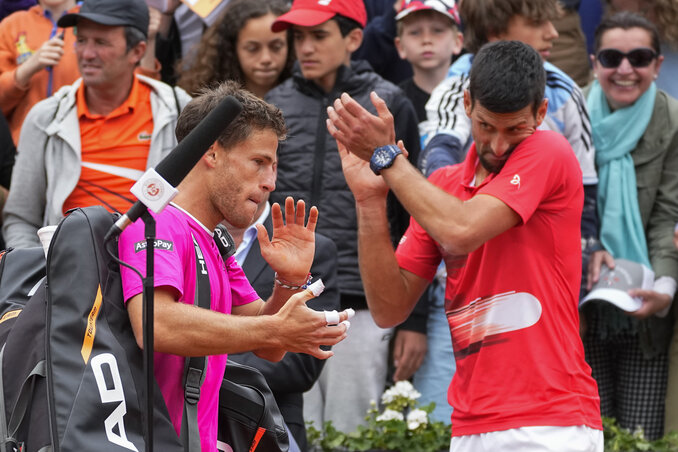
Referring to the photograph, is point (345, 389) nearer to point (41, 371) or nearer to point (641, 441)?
point (641, 441)

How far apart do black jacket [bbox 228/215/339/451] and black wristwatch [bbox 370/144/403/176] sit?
885 millimetres

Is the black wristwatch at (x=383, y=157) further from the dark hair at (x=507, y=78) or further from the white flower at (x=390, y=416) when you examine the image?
the white flower at (x=390, y=416)

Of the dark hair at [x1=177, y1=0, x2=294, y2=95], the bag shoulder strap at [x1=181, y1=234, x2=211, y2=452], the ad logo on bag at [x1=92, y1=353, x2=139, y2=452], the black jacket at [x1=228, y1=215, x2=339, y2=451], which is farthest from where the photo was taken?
the dark hair at [x1=177, y1=0, x2=294, y2=95]

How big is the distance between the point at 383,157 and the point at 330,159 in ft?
6.53

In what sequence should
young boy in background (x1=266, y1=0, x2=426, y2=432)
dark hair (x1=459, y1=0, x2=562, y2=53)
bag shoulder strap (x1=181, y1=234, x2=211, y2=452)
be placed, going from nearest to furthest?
bag shoulder strap (x1=181, y1=234, x2=211, y2=452)
dark hair (x1=459, y1=0, x2=562, y2=53)
young boy in background (x1=266, y1=0, x2=426, y2=432)

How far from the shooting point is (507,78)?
3949 millimetres

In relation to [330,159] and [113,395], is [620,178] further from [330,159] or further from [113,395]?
[113,395]

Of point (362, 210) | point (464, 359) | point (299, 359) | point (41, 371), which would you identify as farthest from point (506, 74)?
point (41, 371)

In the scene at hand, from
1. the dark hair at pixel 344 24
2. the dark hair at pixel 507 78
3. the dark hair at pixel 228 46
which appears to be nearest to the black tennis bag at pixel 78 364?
the dark hair at pixel 507 78

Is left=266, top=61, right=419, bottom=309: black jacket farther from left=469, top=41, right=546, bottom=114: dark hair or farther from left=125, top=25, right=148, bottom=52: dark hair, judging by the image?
left=469, top=41, right=546, bottom=114: dark hair

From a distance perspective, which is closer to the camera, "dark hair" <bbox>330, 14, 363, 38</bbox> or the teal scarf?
the teal scarf

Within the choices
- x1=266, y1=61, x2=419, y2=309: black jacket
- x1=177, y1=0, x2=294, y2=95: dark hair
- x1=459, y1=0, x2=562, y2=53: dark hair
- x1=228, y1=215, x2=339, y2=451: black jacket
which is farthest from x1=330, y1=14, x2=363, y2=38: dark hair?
x1=228, y1=215, x2=339, y2=451: black jacket

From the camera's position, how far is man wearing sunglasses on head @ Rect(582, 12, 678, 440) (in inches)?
236

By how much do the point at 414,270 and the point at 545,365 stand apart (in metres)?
0.70
